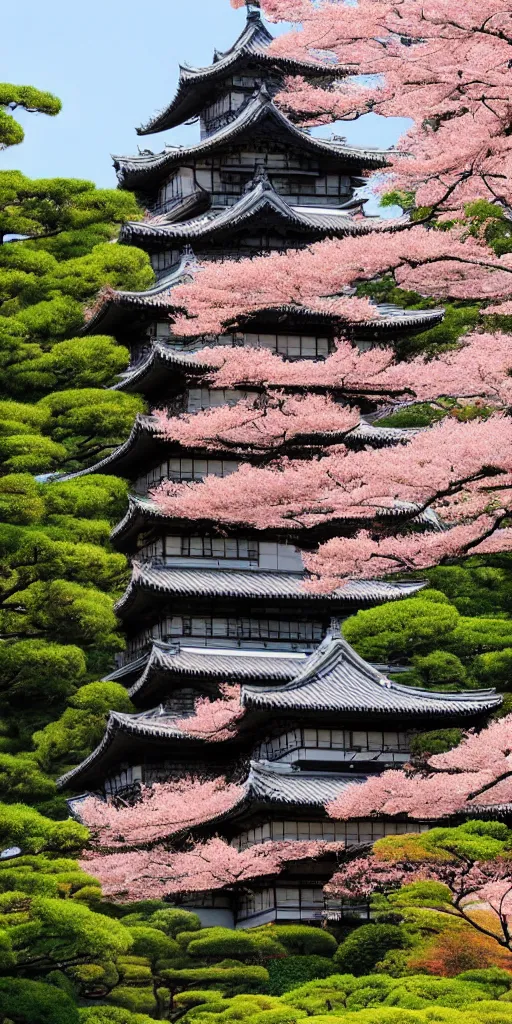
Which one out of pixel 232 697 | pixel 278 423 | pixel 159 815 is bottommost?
pixel 159 815

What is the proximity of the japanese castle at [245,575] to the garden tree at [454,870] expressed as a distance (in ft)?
13.6

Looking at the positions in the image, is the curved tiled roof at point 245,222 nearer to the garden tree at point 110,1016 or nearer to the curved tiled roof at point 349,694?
the curved tiled roof at point 349,694

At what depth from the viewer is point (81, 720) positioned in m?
30.9

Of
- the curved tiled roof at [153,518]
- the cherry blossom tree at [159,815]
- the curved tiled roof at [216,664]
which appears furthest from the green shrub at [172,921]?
the curved tiled roof at [153,518]

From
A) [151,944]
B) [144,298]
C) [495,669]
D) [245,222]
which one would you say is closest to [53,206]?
[144,298]

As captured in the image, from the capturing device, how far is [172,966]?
83.3ft

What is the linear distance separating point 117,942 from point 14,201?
44.8 ft

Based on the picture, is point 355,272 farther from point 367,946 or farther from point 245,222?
point 245,222

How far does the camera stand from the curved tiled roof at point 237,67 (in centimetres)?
3694

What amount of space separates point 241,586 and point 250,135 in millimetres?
9822

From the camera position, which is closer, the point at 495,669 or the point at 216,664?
the point at 216,664

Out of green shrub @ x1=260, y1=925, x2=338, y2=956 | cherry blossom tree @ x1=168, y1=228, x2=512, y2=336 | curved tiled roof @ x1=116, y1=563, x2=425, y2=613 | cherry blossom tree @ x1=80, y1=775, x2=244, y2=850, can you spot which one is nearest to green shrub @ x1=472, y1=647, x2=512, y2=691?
curved tiled roof @ x1=116, y1=563, x2=425, y2=613

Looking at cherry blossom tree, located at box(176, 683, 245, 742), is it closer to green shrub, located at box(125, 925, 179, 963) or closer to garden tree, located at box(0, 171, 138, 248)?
green shrub, located at box(125, 925, 179, 963)

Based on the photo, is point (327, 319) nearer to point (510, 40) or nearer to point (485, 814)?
point (485, 814)
